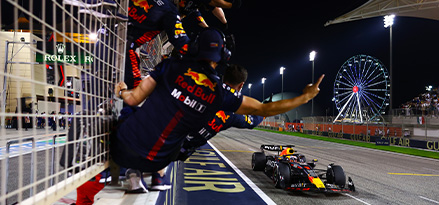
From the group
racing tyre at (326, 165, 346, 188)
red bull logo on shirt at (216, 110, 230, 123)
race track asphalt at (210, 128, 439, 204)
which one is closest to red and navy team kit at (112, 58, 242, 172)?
red bull logo on shirt at (216, 110, 230, 123)

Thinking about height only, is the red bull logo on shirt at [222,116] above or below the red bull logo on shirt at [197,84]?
below

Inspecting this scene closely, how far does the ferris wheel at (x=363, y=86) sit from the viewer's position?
3756 cm

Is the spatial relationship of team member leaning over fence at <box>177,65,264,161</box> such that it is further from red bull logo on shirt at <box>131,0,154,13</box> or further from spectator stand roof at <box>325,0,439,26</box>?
spectator stand roof at <box>325,0,439,26</box>

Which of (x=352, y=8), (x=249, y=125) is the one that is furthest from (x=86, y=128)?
(x=352, y=8)

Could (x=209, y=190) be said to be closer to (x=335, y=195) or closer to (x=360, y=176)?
(x=335, y=195)

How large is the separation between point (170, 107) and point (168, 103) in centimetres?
3

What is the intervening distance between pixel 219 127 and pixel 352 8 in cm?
3118

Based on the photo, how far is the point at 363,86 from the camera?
3922 centimetres

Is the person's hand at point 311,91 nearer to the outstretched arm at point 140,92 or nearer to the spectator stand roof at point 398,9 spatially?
the outstretched arm at point 140,92

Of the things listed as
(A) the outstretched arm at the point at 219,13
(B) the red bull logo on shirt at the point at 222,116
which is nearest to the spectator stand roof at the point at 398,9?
(B) the red bull logo on shirt at the point at 222,116

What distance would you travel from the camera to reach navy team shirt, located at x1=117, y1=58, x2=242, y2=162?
1678mm

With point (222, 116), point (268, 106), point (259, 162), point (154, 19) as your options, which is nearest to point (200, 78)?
point (268, 106)

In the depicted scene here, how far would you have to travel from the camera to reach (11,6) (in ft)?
2.89

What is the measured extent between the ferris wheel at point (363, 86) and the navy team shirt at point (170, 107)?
39.2 m
